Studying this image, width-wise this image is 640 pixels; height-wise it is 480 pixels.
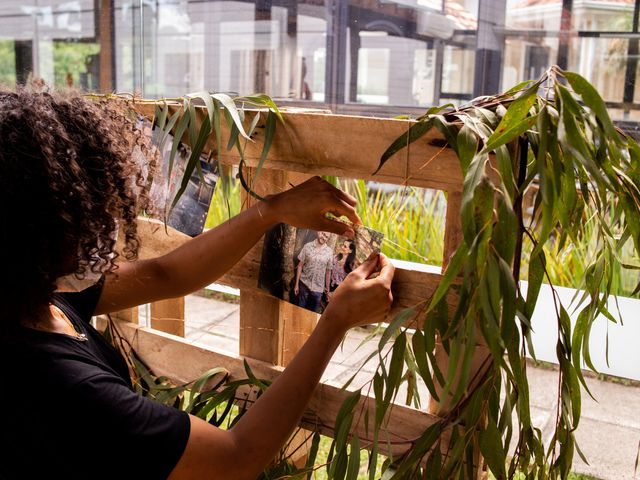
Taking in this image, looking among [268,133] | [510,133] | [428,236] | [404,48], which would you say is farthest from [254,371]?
[428,236]

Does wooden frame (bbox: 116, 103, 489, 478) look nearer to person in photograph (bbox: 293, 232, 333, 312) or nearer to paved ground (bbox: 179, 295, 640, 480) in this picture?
person in photograph (bbox: 293, 232, 333, 312)

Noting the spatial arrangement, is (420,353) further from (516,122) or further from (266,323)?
(266,323)

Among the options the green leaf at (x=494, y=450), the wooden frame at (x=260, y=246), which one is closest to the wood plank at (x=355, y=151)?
the wooden frame at (x=260, y=246)

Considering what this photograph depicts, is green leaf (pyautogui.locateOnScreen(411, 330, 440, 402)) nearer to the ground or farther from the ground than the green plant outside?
farther from the ground

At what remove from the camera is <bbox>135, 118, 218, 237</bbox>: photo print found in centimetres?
132

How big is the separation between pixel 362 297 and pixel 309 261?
16 cm

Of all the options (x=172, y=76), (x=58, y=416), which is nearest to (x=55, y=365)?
(x=58, y=416)

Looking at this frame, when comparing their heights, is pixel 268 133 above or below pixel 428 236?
above

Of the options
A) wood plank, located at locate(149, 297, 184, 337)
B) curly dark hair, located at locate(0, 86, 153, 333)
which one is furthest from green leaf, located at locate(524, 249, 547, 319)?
wood plank, located at locate(149, 297, 184, 337)

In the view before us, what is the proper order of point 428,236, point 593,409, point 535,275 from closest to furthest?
point 535,275 < point 593,409 < point 428,236

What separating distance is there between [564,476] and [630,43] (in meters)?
1.38

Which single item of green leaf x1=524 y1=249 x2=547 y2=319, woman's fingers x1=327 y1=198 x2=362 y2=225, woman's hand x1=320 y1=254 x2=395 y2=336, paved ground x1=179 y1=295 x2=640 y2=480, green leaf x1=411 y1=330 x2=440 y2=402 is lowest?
paved ground x1=179 y1=295 x2=640 y2=480

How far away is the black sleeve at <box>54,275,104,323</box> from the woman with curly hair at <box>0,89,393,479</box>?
203mm

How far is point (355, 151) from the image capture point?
1.07 m
